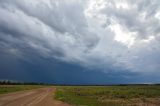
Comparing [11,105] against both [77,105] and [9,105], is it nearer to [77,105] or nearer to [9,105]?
[9,105]

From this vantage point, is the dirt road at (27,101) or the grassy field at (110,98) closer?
the dirt road at (27,101)

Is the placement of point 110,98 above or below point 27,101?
above

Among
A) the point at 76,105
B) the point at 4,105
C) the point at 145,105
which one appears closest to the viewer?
the point at 4,105

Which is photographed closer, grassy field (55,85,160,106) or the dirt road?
the dirt road

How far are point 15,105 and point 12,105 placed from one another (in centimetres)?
30

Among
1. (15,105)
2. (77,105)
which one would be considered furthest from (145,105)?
(15,105)

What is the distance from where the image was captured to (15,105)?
24719mm

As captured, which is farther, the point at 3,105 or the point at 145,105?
the point at 145,105

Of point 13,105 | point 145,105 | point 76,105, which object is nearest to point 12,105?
point 13,105

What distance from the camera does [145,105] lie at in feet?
110

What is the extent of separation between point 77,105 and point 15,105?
24.4 ft

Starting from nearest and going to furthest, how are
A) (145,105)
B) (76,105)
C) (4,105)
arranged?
(4,105)
(76,105)
(145,105)

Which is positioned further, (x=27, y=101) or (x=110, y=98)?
(x=110, y=98)

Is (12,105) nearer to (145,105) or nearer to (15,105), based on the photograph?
(15,105)
